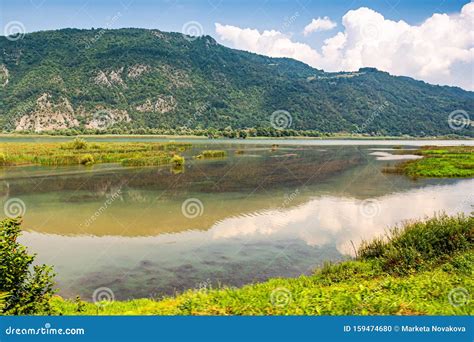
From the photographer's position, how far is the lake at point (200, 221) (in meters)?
15.7

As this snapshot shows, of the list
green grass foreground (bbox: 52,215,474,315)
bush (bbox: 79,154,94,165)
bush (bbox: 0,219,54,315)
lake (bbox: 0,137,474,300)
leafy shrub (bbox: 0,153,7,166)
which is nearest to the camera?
green grass foreground (bbox: 52,215,474,315)

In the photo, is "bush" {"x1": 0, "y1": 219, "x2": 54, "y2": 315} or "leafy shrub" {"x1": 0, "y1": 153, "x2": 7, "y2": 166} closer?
"bush" {"x1": 0, "y1": 219, "x2": 54, "y2": 315}

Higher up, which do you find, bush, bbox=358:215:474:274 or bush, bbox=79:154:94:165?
bush, bbox=79:154:94:165

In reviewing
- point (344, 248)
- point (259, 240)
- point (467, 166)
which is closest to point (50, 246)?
point (259, 240)

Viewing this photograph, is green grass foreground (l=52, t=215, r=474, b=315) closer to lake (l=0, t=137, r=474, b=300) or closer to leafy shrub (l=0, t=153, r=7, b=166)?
lake (l=0, t=137, r=474, b=300)

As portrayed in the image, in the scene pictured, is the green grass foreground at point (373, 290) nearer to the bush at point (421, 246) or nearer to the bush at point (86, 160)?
the bush at point (421, 246)

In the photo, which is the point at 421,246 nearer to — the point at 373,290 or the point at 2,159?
the point at 373,290

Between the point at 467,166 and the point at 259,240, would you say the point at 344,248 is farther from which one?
the point at 467,166

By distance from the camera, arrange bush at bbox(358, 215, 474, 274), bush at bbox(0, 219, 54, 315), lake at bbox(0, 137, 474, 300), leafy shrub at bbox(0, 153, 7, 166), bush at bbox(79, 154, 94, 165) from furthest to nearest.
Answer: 1. bush at bbox(79, 154, 94, 165)
2. leafy shrub at bbox(0, 153, 7, 166)
3. lake at bbox(0, 137, 474, 300)
4. bush at bbox(358, 215, 474, 274)
5. bush at bbox(0, 219, 54, 315)

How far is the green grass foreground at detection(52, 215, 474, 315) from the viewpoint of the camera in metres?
8.64

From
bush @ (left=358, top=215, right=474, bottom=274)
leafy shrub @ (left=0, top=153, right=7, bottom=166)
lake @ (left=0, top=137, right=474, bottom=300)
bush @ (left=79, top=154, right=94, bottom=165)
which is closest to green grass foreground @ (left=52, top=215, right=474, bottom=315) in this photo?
bush @ (left=358, top=215, right=474, bottom=274)

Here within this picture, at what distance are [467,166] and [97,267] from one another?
173ft

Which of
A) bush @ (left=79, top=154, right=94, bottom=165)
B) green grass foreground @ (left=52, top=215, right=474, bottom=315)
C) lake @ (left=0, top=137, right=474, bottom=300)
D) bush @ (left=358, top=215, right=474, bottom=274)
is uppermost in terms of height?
bush @ (left=79, top=154, right=94, bottom=165)

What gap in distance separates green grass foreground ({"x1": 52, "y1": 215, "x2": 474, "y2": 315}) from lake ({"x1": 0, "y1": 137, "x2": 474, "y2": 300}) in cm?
244
